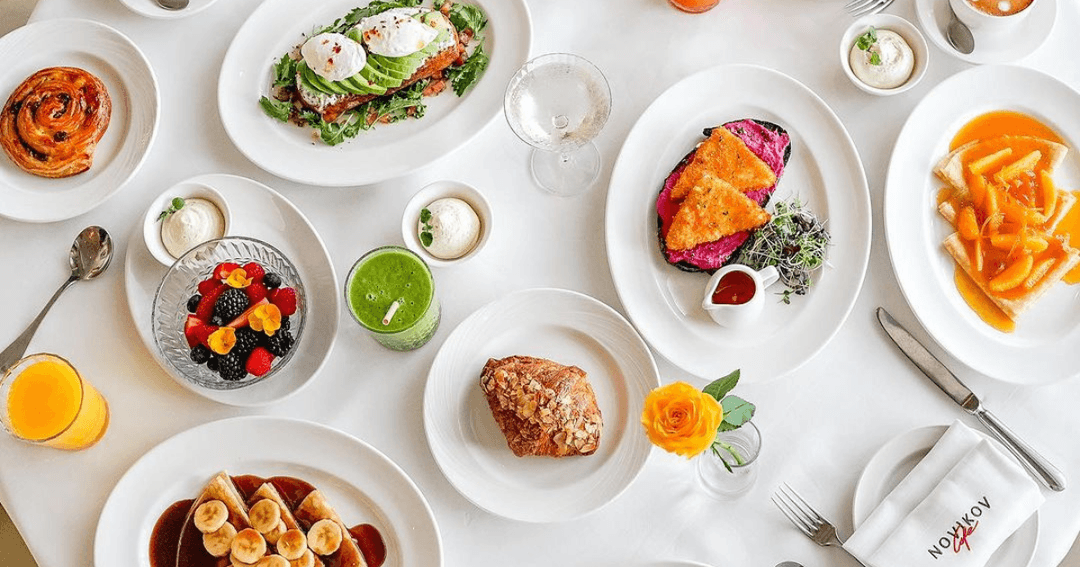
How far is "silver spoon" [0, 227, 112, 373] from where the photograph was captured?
2.30 meters

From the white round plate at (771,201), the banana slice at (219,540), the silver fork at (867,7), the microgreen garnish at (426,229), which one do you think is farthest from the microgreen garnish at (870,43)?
the banana slice at (219,540)

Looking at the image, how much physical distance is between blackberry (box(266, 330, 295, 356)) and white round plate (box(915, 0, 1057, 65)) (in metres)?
2.07

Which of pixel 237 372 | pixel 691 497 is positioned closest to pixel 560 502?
pixel 691 497

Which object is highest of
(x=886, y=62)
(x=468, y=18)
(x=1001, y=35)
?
(x=1001, y=35)

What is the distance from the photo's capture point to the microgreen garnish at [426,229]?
7.53 feet

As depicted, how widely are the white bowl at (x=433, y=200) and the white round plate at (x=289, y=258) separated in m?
0.24

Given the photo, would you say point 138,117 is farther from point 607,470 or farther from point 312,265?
point 607,470

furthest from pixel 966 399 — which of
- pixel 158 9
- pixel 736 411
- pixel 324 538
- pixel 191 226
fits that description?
pixel 158 9

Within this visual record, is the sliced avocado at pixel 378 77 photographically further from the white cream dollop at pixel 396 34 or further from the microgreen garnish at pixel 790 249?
the microgreen garnish at pixel 790 249

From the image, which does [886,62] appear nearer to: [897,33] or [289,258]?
[897,33]

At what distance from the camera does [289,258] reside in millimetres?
2336

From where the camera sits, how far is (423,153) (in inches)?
94.2

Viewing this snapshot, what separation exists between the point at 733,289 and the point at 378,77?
1.19m

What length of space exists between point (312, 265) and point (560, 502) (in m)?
0.95
